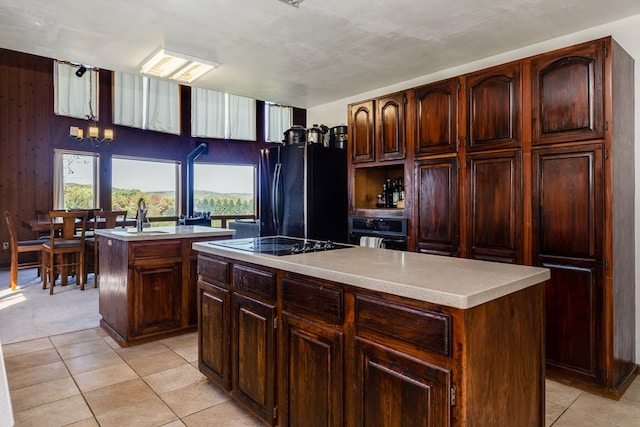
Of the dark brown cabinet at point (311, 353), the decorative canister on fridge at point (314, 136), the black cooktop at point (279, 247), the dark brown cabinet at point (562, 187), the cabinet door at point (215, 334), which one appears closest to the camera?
the dark brown cabinet at point (311, 353)

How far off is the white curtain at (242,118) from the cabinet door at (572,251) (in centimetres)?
708

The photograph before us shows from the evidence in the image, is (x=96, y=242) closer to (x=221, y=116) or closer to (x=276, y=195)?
(x=276, y=195)

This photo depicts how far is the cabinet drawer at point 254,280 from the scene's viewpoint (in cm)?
188

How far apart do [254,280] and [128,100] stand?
6793 millimetres

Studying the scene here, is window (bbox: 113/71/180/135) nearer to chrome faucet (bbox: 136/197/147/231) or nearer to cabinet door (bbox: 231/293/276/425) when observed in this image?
chrome faucet (bbox: 136/197/147/231)

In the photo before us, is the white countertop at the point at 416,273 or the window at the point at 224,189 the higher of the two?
the window at the point at 224,189

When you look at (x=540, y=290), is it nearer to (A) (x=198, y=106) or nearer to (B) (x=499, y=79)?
(B) (x=499, y=79)

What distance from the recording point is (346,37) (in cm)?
A: 316

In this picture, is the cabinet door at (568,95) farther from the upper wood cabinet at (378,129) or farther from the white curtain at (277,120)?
the white curtain at (277,120)

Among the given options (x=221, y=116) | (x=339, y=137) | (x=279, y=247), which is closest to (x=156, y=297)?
(x=279, y=247)

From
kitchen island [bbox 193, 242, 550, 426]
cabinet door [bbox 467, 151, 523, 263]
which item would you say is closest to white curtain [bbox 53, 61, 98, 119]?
kitchen island [bbox 193, 242, 550, 426]

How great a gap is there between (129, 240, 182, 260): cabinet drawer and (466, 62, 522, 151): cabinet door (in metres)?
2.60

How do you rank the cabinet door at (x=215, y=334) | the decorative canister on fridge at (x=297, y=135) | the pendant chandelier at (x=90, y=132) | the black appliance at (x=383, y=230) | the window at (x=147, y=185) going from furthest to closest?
the window at (x=147, y=185) → the pendant chandelier at (x=90, y=132) → the decorative canister on fridge at (x=297, y=135) → the black appliance at (x=383, y=230) → the cabinet door at (x=215, y=334)

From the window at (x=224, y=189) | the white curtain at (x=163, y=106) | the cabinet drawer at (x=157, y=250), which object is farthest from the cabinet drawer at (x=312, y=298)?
the window at (x=224, y=189)
